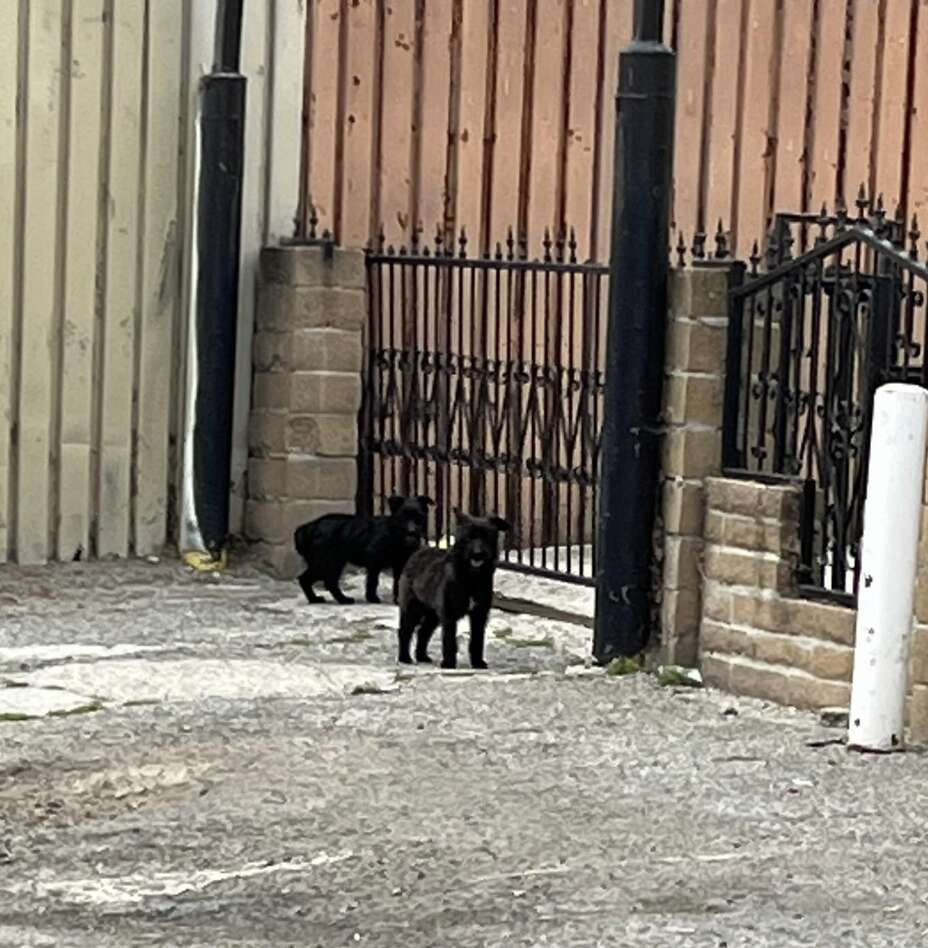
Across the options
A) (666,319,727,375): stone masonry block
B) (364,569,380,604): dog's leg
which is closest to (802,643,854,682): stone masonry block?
(666,319,727,375): stone masonry block

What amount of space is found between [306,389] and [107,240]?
3.95ft

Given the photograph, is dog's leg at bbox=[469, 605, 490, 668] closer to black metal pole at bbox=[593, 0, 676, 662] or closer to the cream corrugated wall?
black metal pole at bbox=[593, 0, 676, 662]

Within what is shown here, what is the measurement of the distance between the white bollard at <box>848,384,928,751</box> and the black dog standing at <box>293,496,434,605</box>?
144 inches

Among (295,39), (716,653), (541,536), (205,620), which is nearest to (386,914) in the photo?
(716,653)

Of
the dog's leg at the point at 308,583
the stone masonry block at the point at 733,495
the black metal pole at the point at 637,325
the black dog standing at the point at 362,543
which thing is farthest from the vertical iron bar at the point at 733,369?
the dog's leg at the point at 308,583

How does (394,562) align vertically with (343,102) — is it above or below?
below

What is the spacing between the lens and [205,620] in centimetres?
1214

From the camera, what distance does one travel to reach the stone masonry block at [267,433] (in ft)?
44.7

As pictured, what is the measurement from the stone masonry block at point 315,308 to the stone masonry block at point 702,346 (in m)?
3.42

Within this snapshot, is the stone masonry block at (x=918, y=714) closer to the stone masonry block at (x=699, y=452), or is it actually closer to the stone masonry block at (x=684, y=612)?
the stone masonry block at (x=684, y=612)

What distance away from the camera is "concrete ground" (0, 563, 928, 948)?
262 inches

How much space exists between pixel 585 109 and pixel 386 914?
835 cm

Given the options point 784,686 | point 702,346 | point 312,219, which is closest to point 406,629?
point 702,346

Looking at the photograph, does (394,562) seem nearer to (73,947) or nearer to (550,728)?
(550,728)
